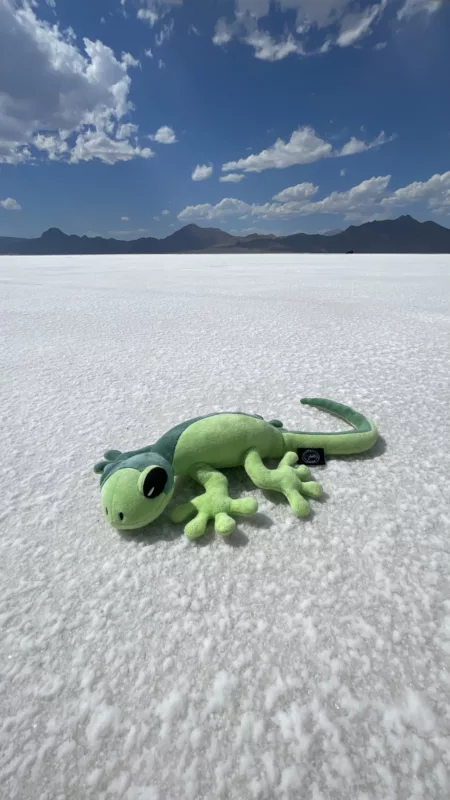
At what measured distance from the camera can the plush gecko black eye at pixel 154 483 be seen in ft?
1.90

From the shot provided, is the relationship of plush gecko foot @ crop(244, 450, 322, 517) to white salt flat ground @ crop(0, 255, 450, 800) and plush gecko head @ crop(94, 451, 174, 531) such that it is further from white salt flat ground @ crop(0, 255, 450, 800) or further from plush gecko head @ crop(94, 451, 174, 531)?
plush gecko head @ crop(94, 451, 174, 531)

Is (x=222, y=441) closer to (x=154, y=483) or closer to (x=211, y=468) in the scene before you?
(x=211, y=468)

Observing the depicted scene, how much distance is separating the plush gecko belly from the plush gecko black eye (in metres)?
0.09

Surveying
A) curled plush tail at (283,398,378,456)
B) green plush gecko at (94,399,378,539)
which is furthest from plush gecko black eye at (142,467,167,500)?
curled plush tail at (283,398,378,456)

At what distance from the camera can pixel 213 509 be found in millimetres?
615

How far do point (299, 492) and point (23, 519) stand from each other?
1.51 feet

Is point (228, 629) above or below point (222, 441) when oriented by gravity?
below

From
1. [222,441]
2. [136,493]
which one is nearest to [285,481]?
[222,441]

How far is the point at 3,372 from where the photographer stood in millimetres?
1318

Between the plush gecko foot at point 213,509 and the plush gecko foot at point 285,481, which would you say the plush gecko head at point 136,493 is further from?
the plush gecko foot at point 285,481

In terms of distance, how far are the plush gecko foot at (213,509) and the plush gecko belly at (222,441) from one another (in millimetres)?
38

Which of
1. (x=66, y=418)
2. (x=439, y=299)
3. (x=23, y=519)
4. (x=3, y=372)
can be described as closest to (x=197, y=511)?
(x=23, y=519)

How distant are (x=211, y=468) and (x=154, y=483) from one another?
0.13 meters

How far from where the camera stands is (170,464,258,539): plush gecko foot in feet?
1.92
